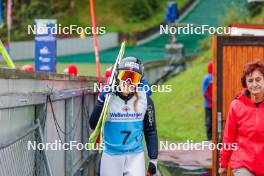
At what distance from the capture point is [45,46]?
20.8 m

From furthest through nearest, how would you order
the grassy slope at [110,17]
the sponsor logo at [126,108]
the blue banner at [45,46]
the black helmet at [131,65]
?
the grassy slope at [110,17] → the blue banner at [45,46] → the sponsor logo at [126,108] → the black helmet at [131,65]

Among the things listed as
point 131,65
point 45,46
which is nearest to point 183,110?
point 45,46

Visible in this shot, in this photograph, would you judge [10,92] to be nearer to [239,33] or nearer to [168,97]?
[239,33]

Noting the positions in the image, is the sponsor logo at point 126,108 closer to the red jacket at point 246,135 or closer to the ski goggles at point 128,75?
the ski goggles at point 128,75

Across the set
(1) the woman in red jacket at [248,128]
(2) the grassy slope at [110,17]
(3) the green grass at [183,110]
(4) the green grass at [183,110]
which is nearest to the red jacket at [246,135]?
(1) the woman in red jacket at [248,128]

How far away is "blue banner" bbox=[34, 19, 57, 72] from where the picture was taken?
20.6 metres

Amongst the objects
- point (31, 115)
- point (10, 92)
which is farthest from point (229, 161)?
point (10, 92)

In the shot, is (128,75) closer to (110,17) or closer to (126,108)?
(126,108)

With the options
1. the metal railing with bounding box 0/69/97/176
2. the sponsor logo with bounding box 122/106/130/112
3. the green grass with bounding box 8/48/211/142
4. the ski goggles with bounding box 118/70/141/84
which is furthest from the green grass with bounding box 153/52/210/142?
the ski goggles with bounding box 118/70/141/84

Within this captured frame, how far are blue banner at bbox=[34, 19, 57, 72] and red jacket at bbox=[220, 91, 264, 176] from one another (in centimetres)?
1421

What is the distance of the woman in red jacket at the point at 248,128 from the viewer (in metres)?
6.67

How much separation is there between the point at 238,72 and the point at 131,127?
270cm

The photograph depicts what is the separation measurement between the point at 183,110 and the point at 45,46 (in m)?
4.63

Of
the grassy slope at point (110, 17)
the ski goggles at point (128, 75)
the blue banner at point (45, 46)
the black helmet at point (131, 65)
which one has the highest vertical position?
the grassy slope at point (110, 17)
